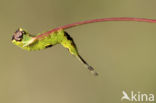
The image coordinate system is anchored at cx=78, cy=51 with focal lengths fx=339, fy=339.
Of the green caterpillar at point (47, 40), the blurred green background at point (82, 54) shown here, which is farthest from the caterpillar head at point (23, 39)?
the blurred green background at point (82, 54)

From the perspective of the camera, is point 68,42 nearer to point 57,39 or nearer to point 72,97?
point 57,39

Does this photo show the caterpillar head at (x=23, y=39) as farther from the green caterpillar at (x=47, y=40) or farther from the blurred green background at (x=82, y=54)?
the blurred green background at (x=82, y=54)

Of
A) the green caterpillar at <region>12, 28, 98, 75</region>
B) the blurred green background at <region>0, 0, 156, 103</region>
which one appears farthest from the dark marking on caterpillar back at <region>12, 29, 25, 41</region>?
the blurred green background at <region>0, 0, 156, 103</region>

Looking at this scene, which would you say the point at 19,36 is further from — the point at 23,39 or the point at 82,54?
the point at 82,54

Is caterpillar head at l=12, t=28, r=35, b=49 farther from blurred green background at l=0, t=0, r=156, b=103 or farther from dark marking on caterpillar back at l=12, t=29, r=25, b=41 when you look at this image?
blurred green background at l=0, t=0, r=156, b=103

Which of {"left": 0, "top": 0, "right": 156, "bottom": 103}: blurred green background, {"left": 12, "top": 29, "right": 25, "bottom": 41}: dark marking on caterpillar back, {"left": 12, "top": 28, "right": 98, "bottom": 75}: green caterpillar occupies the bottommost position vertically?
{"left": 0, "top": 0, "right": 156, "bottom": 103}: blurred green background

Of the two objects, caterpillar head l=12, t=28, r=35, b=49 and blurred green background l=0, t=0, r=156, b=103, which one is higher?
caterpillar head l=12, t=28, r=35, b=49

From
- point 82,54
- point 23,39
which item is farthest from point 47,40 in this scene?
point 82,54

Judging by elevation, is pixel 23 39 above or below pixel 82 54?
above
